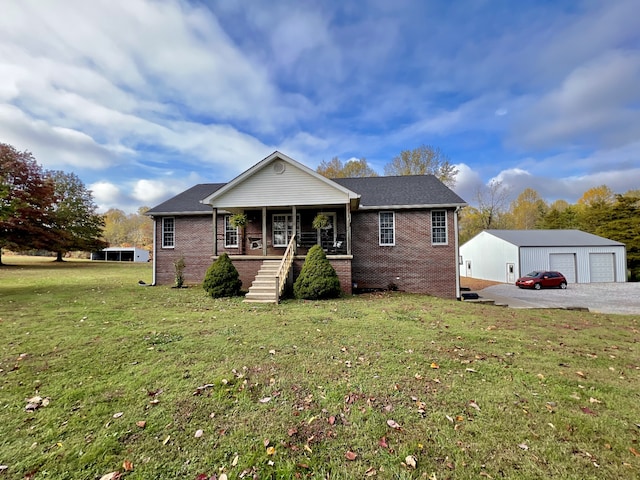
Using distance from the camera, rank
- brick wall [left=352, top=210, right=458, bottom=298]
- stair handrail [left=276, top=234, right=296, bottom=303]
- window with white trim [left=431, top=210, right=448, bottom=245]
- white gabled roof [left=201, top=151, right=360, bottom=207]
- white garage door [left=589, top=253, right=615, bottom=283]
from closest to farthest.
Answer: stair handrail [left=276, top=234, right=296, bottom=303]
white gabled roof [left=201, top=151, right=360, bottom=207]
brick wall [left=352, top=210, right=458, bottom=298]
window with white trim [left=431, top=210, right=448, bottom=245]
white garage door [left=589, top=253, right=615, bottom=283]

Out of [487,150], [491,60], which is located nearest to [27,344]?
[491,60]

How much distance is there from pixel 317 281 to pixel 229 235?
7.13 m

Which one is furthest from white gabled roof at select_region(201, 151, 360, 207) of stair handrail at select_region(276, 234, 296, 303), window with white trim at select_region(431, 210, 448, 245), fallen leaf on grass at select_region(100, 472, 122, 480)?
fallen leaf on grass at select_region(100, 472, 122, 480)

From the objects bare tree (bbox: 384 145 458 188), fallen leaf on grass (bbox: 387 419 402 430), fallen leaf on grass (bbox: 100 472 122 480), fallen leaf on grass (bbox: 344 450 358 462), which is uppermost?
bare tree (bbox: 384 145 458 188)

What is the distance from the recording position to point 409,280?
13867mm

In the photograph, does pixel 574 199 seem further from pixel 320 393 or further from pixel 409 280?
pixel 320 393

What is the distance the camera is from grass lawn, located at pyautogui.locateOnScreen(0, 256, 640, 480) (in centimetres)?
242

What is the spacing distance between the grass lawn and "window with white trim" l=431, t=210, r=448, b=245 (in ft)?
24.3

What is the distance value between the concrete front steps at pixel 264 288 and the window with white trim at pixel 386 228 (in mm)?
5708

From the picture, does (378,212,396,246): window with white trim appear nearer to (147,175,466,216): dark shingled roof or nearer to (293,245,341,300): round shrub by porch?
(147,175,466,216): dark shingled roof

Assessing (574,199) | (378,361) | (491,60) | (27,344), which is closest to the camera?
(378,361)

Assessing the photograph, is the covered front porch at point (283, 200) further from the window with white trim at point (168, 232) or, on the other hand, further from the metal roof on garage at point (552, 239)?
the metal roof on garage at point (552, 239)

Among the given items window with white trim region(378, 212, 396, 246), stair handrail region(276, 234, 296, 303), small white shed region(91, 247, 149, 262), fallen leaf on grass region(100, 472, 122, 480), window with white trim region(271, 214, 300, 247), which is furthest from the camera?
small white shed region(91, 247, 149, 262)

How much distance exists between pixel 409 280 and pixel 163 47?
1468 centimetres
